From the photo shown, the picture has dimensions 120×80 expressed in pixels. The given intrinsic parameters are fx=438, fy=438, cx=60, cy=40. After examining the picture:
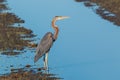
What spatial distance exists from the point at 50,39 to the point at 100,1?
15.0 meters

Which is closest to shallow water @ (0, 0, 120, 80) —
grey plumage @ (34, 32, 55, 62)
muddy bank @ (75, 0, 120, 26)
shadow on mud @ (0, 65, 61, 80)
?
shadow on mud @ (0, 65, 61, 80)

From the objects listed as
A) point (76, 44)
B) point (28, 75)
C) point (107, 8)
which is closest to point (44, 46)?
point (28, 75)

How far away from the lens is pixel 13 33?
20.9 m

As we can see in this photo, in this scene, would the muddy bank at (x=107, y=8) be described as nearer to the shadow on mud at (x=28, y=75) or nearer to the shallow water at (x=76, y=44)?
the shallow water at (x=76, y=44)

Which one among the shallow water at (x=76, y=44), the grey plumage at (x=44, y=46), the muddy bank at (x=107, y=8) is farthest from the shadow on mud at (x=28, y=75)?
the muddy bank at (x=107, y=8)

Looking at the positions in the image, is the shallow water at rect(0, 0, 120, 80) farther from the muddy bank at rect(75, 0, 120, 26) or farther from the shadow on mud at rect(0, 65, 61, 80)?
the muddy bank at rect(75, 0, 120, 26)

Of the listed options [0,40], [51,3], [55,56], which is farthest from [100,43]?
[51,3]

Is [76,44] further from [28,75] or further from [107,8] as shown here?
[107,8]

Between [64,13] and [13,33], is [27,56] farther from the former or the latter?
[64,13]

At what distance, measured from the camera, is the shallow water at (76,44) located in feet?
49.8

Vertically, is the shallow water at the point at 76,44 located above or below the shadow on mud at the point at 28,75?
above

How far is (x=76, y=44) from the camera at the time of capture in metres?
18.6

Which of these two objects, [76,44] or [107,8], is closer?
[76,44]

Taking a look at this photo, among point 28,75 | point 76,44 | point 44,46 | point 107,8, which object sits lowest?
point 28,75
